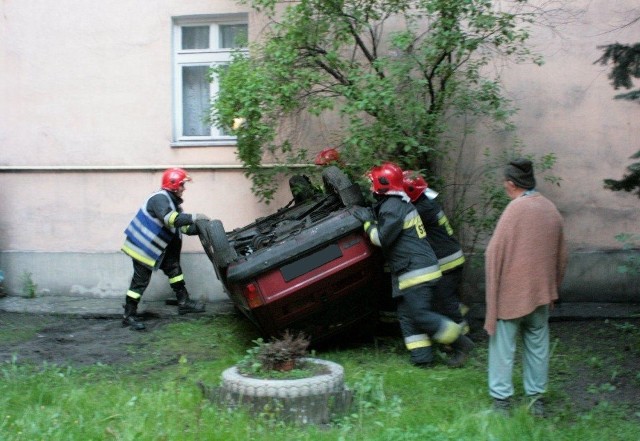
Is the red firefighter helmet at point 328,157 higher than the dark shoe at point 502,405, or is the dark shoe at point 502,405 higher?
the red firefighter helmet at point 328,157

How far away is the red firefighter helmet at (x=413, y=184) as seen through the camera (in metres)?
7.16

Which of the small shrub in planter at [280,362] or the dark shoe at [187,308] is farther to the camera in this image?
the dark shoe at [187,308]

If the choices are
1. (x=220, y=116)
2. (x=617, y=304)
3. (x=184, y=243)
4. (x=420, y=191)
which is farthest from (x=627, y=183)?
(x=184, y=243)

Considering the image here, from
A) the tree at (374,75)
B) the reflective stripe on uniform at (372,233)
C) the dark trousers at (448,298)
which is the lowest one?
the dark trousers at (448,298)

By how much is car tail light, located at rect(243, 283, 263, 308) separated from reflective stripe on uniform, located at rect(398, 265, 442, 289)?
122 cm

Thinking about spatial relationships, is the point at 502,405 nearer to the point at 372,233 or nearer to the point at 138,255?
the point at 372,233

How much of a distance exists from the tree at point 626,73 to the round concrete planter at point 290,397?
2730mm

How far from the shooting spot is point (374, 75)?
23.4ft

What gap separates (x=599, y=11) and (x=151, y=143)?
214 inches

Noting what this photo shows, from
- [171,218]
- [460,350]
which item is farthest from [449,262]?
[171,218]

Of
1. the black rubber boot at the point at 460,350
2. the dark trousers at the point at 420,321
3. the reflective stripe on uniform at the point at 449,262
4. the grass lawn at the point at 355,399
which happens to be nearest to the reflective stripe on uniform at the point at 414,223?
the dark trousers at the point at 420,321

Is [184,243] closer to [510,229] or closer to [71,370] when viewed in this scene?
[71,370]

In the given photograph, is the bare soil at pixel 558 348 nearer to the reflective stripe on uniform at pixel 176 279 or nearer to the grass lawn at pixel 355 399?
the grass lawn at pixel 355 399

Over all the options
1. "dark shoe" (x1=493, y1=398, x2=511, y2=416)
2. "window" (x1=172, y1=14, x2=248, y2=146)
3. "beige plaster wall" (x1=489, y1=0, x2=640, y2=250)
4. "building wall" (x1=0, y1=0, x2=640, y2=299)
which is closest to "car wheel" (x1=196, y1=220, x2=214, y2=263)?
"building wall" (x1=0, y1=0, x2=640, y2=299)
